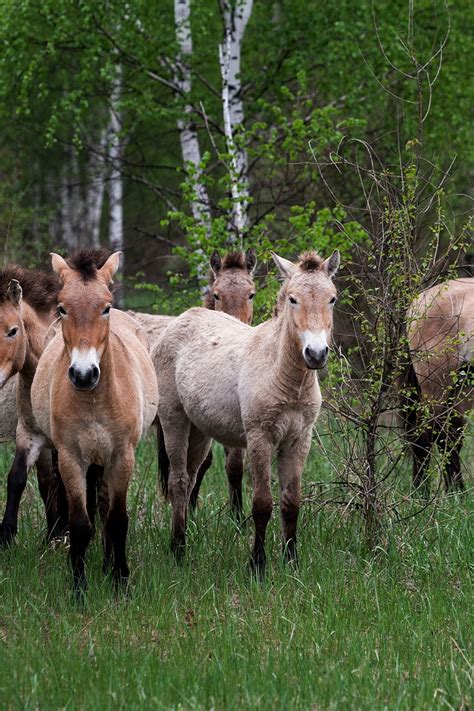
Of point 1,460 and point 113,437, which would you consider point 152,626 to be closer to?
point 113,437

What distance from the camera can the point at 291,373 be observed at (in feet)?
22.5

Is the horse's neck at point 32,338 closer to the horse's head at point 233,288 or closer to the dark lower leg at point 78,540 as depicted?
the dark lower leg at point 78,540

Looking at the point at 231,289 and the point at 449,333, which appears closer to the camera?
the point at 449,333

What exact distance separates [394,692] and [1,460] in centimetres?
642

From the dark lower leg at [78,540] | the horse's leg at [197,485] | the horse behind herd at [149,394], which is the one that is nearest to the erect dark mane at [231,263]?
the horse behind herd at [149,394]

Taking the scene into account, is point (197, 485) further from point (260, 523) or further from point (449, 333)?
point (449, 333)

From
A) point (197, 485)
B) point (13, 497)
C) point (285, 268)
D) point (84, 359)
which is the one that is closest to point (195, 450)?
point (197, 485)

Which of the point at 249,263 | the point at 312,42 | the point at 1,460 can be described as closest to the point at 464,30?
the point at 312,42

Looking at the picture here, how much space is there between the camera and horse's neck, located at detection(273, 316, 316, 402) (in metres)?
6.86

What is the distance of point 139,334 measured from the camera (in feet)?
28.0

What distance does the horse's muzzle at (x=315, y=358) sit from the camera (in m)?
6.23

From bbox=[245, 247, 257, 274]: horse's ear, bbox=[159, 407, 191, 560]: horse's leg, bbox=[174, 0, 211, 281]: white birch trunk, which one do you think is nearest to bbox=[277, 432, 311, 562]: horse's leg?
bbox=[159, 407, 191, 560]: horse's leg

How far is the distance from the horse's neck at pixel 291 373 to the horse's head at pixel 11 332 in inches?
71.4

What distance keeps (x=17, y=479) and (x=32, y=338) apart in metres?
1.08
